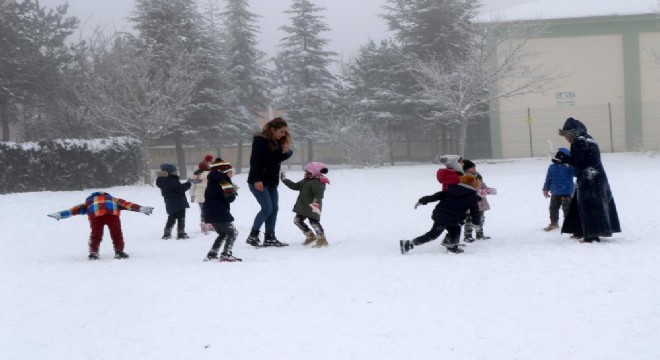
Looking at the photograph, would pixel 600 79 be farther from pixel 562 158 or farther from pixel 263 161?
pixel 263 161

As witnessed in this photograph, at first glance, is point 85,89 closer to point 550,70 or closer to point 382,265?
point 550,70

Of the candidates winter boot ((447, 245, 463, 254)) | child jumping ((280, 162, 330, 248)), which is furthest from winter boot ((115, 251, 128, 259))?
winter boot ((447, 245, 463, 254))

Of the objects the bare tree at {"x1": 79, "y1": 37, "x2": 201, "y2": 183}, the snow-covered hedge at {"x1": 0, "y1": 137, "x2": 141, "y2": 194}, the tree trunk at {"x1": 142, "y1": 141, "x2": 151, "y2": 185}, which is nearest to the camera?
the snow-covered hedge at {"x1": 0, "y1": 137, "x2": 141, "y2": 194}

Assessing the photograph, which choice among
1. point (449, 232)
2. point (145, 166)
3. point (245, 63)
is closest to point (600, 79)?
point (245, 63)

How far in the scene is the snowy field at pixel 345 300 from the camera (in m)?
4.98

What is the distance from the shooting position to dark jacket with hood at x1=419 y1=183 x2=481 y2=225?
349 inches

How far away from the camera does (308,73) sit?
40.8 meters

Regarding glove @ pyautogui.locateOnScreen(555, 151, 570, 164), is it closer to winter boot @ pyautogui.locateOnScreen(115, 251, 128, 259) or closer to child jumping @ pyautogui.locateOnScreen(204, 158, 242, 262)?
child jumping @ pyautogui.locateOnScreen(204, 158, 242, 262)

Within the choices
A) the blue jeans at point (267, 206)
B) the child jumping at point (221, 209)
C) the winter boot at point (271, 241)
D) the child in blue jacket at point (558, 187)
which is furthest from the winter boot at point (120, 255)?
the child in blue jacket at point (558, 187)

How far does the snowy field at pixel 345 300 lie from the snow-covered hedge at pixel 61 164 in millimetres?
10937

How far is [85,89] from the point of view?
32.4 metres

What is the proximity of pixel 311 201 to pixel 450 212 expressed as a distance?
7.53 ft

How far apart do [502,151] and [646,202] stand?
21635mm

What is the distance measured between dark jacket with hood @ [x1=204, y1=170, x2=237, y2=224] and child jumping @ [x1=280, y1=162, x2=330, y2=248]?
4.28 feet
